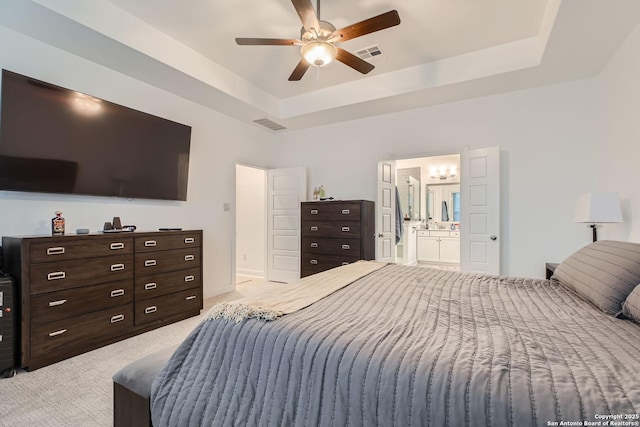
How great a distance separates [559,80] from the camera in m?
3.47

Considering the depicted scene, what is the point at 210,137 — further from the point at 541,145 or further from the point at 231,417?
the point at 541,145

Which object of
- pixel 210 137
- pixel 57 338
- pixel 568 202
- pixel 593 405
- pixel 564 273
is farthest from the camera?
pixel 210 137

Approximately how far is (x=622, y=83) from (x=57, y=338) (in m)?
5.35

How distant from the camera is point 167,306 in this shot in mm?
3180

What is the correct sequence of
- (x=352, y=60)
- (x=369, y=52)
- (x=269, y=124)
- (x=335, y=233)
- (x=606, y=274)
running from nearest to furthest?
(x=606, y=274) → (x=352, y=60) → (x=369, y=52) → (x=335, y=233) → (x=269, y=124)

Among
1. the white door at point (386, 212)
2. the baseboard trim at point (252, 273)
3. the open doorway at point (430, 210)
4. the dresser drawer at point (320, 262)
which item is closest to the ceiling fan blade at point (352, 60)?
the white door at point (386, 212)

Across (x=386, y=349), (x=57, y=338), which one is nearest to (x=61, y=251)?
(x=57, y=338)

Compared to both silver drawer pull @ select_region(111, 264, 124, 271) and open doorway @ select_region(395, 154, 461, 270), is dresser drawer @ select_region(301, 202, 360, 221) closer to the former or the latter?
silver drawer pull @ select_region(111, 264, 124, 271)

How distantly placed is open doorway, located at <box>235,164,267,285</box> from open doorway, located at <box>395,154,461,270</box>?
122 inches

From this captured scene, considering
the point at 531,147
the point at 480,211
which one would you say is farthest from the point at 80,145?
the point at 531,147

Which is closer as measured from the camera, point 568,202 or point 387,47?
point 387,47

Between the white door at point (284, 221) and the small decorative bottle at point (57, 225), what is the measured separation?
312 centimetres

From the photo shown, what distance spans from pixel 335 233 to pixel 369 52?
7.67 feet

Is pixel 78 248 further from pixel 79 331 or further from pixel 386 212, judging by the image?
pixel 386 212
